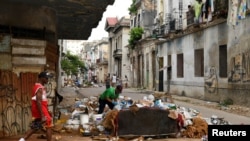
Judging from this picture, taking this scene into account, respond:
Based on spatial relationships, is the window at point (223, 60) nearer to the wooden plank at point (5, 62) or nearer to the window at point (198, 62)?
the window at point (198, 62)

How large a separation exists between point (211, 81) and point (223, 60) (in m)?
1.45

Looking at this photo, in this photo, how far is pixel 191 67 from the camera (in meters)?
22.6

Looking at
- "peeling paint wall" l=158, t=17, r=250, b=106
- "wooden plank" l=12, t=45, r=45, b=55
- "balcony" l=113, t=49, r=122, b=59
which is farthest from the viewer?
"balcony" l=113, t=49, r=122, b=59

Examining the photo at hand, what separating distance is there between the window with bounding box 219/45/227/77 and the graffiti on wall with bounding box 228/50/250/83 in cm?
135

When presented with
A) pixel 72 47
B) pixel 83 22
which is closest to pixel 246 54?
pixel 83 22

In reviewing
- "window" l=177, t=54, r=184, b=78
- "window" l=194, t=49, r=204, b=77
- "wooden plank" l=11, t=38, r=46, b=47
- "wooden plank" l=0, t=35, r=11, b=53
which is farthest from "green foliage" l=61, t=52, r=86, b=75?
"wooden plank" l=0, t=35, r=11, b=53

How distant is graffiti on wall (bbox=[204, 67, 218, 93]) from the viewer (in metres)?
19.0

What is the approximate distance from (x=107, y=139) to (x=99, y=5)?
10.6 feet

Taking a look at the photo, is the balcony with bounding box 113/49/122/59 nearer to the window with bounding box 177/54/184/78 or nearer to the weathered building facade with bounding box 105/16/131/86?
the weathered building facade with bounding box 105/16/131/86

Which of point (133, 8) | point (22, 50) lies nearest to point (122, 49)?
point (133, 8)

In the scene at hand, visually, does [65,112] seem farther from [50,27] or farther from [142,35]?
[142,35]

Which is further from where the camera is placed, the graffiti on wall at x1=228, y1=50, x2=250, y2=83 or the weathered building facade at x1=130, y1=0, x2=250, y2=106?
the weathered building facade at x1=130, y1=0, x2=250, y2=106

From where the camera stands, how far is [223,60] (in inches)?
729

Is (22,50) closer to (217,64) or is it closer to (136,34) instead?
(217,64)
